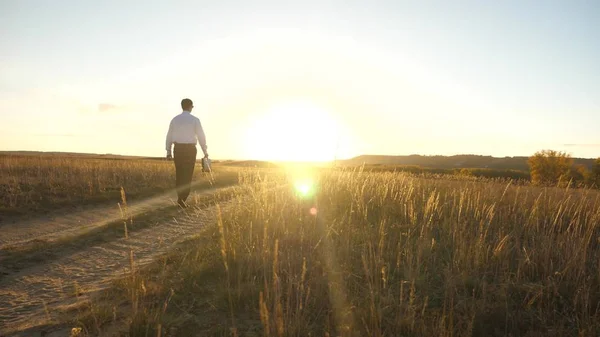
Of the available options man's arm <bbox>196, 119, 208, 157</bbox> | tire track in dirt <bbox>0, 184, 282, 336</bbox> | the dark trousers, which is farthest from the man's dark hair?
tire track in dirt <bbox>0, 184, 282, 336</bbox>

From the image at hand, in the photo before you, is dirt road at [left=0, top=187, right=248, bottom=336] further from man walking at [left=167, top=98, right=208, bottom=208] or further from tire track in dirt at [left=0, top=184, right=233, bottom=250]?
man walking at [left=167, top=98, right=208, bottom=208]

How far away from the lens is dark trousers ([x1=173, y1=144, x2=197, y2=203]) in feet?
30.7

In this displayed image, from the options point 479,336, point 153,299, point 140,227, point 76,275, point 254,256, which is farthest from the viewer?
point 140,227

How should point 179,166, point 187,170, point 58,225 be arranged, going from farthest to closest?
point 187,170 < point 179,166 < point 58,225

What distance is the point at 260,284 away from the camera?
11.7ft

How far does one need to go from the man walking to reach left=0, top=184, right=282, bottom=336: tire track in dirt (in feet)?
9.37

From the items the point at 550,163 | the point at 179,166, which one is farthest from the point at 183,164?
the point at 550,163

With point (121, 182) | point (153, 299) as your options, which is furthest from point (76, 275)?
point (121, 182)

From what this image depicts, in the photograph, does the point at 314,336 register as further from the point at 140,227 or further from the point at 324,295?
the point at 140,227

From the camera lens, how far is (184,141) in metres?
9.34

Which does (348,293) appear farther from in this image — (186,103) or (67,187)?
(67,187)

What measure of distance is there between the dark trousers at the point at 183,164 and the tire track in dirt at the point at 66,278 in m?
2.75

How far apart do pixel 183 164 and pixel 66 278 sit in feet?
17.8

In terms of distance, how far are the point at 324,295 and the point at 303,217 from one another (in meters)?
2.79
